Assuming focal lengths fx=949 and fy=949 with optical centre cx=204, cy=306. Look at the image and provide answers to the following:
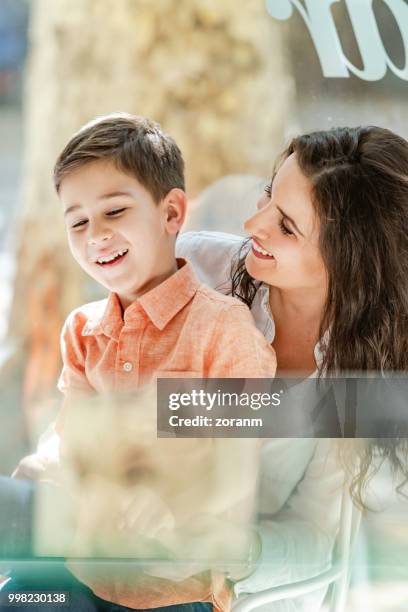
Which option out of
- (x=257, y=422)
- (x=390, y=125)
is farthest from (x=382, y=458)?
(x=390, y=125)

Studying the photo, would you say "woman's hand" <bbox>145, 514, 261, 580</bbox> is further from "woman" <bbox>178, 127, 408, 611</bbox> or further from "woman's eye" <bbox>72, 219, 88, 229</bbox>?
"woman's eye" <bbox>72, 219, 88, 229</bbox>

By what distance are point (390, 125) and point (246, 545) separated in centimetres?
74

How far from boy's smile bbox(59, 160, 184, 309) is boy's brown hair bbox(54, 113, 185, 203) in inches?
0.5

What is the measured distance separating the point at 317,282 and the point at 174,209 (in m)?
0.26

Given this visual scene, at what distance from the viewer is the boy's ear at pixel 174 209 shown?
153 cm

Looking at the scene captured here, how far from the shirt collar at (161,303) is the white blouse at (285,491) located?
0.06 m

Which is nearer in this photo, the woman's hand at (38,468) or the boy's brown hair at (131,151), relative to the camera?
the boy's brown hair at (131,151)

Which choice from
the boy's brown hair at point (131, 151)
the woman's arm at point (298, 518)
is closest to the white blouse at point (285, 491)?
the woman's arm at point (298, 518)

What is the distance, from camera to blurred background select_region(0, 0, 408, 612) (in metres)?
1.56

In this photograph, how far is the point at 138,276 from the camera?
1.54 metres

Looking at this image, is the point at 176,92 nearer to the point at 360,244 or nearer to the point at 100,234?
the point at 100,234

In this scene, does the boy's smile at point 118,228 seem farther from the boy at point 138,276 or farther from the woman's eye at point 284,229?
the woman's eye at point 284,229

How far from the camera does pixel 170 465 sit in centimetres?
158

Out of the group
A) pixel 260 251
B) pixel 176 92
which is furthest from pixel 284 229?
pixel 176 92
